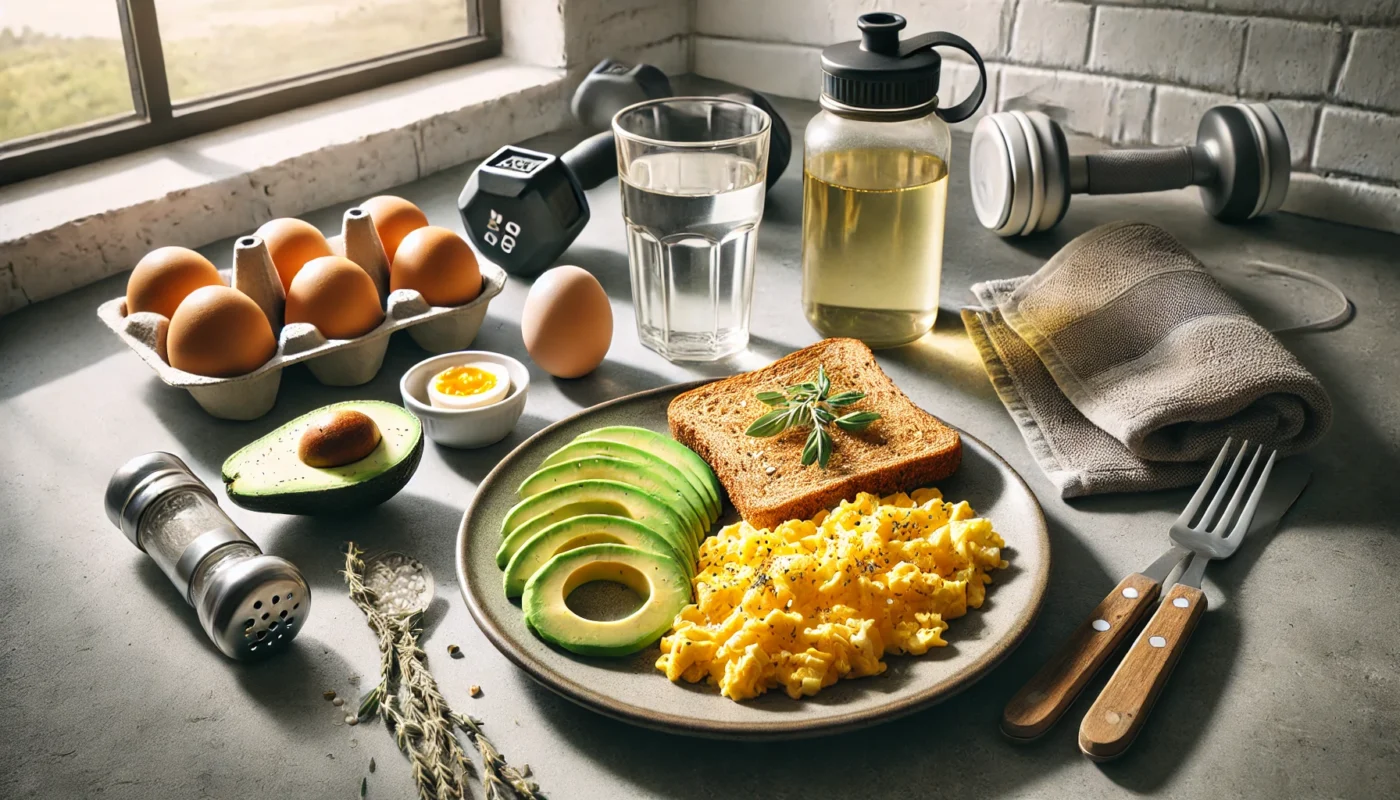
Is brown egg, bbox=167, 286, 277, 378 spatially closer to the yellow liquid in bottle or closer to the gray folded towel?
the yellow liquid in bottle

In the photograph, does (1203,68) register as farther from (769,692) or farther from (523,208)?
(769,692)

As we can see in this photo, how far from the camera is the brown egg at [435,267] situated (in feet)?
3.90

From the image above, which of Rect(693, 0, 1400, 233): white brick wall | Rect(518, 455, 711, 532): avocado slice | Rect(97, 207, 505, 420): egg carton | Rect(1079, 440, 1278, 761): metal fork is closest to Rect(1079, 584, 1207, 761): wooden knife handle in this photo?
Rect(1079, 440, 1278, 761): metal fork

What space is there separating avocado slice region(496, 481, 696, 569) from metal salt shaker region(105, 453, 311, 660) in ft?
0.52

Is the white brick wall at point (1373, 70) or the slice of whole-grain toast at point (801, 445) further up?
the white brick wall at point (1373, 70)

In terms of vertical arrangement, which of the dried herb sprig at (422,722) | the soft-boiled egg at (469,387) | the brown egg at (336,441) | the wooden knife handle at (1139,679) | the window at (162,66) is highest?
the window at (162,66)

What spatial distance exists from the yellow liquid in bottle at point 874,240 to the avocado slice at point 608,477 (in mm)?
408

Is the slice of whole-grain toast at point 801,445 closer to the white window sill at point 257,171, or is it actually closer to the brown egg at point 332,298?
the brown egg at point 332,298

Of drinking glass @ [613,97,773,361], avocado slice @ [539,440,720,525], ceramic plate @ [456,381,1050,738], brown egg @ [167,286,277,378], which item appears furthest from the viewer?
drinking glass @ [613,97,773,361]

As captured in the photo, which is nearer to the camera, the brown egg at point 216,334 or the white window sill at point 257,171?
the brown egg at point 216,334

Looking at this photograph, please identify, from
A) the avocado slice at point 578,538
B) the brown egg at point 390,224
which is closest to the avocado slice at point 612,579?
the avocado slice at point 578,538

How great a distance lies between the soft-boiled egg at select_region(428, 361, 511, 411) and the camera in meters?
1.06

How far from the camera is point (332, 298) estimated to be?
1110 millimetres

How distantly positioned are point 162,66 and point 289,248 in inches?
22.3
